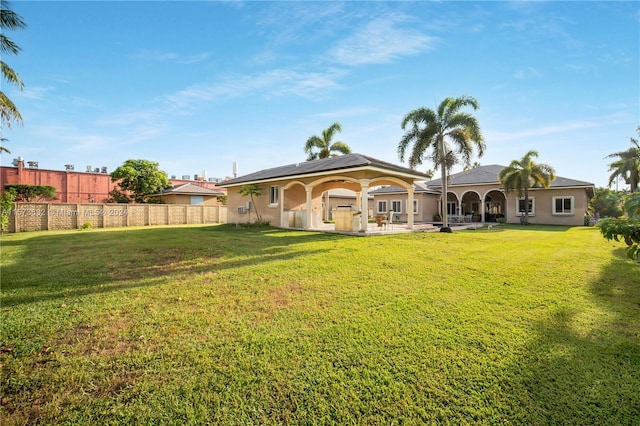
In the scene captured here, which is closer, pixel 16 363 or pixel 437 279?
pixel 16 363

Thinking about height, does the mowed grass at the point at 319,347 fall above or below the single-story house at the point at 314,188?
below

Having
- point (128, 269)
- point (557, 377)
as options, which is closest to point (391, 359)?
point (557, 377)

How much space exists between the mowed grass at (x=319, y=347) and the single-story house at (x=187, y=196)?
99.0 ft

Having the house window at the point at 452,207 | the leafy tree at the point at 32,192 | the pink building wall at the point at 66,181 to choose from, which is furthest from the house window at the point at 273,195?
the leafy tree at the point at 32,192

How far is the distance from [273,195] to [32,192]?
34406 millimetres

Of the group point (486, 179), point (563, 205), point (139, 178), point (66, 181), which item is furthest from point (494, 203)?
point (66, 181)

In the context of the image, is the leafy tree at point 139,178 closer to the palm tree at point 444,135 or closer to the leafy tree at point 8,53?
the leafy tree at point 8,53

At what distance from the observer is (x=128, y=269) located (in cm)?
716

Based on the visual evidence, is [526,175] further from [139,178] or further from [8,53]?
[139,178]

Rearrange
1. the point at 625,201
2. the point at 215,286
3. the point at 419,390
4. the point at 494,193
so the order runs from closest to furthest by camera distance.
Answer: the point at 419,390 < the point at 625,201 < the point at 215,286 < the point at 494,193

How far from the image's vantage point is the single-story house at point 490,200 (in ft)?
82.3

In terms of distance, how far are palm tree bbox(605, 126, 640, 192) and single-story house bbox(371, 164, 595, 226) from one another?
5.48 metres

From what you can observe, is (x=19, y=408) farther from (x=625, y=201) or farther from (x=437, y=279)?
(x=625, y=201)

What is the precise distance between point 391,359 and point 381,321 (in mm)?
962
